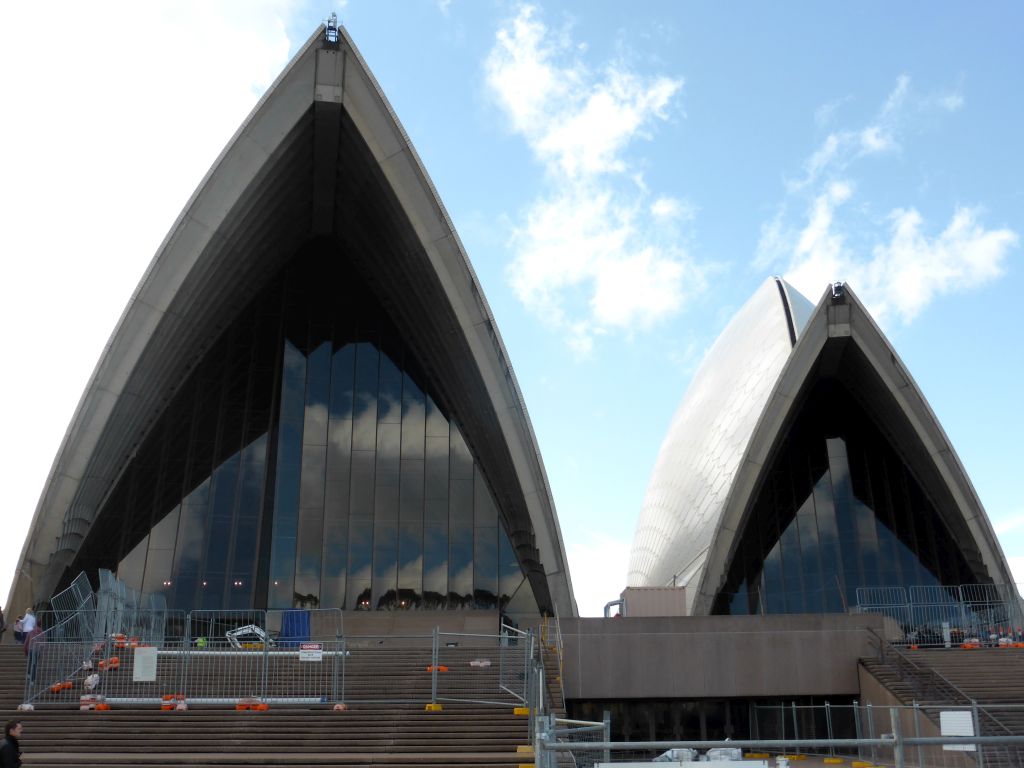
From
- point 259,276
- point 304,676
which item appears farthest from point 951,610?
point 259,276

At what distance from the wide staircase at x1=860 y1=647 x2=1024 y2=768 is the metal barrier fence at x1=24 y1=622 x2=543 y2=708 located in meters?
7.63

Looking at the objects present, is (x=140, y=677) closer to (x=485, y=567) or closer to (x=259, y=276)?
(x=485, y=567)

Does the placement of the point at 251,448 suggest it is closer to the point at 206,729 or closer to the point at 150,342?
the point at 150,342

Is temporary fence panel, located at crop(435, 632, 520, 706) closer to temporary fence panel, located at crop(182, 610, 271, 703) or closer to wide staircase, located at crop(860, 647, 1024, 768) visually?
temporary fence panel, located at crop(182, 610, 271, 703)

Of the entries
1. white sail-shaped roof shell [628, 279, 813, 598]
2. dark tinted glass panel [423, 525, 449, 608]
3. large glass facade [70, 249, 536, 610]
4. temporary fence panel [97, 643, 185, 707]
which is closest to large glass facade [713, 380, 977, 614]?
white sail-shaped roof shell [628, 279, 813, 598]

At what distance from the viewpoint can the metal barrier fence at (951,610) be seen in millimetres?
27297

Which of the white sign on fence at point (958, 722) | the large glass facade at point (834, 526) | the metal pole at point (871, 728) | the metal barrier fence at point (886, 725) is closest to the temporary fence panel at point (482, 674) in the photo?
the metal barrier fence at point (886, 725)

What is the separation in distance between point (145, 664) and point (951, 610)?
74.8 feet

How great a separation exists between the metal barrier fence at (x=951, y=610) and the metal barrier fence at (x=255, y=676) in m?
13.9

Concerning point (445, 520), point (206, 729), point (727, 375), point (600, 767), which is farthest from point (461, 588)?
point (600, 767)

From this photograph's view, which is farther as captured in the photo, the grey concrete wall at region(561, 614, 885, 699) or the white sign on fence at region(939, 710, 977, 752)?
the grey concrete wall at region(561, 614, 885, 699)

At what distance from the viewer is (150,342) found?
84.8 feet

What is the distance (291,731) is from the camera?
1460cm

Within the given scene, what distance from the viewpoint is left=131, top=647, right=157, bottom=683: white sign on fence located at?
15.5 m
